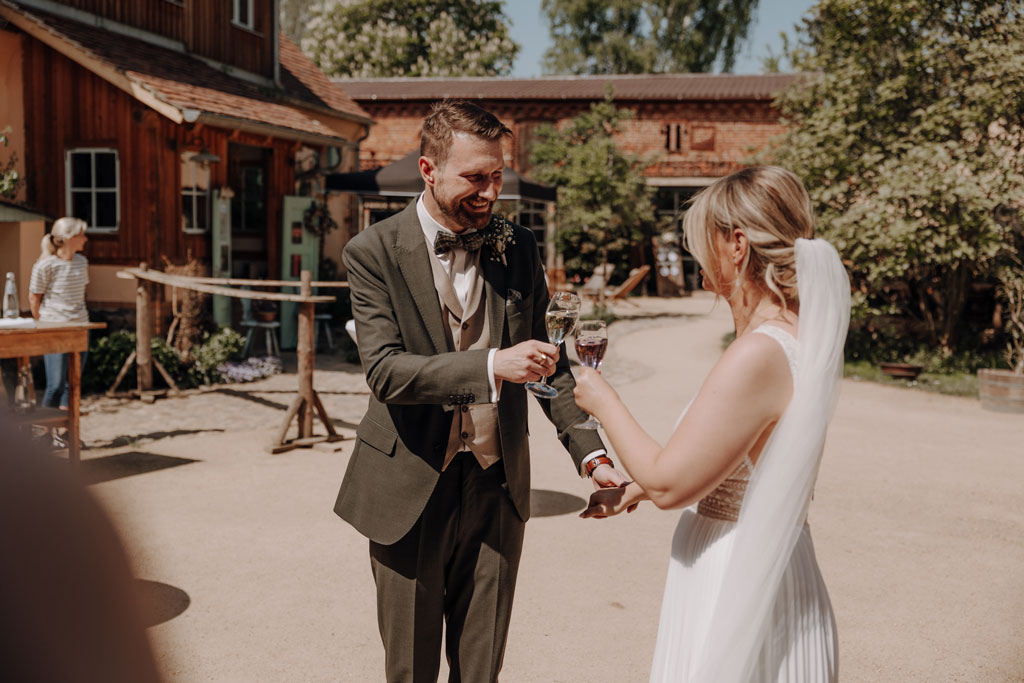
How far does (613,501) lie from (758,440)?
59 centimetres

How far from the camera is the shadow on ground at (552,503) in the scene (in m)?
6.48

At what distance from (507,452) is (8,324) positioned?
190 inches

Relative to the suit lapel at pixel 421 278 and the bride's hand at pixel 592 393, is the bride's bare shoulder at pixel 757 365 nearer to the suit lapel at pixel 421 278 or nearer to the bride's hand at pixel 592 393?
the bride's hand at pixel 592 393

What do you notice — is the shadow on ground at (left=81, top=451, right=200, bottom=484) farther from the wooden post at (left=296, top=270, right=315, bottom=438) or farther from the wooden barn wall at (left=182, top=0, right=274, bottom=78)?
the wooden barn wall at (left=182, top=0, right=274, bottom=78)

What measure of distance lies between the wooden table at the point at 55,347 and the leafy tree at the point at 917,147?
10.9 metres

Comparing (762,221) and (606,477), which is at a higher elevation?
(762,221)

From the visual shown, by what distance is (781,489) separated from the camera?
2188 mm

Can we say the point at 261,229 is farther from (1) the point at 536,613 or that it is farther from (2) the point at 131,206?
(1) the point at 536,613

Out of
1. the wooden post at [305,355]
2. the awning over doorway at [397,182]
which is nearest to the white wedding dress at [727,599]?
the wooden post at [305,355]

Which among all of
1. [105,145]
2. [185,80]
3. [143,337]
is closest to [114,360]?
[143,337]

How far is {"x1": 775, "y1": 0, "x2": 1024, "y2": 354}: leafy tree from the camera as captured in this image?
13164mm

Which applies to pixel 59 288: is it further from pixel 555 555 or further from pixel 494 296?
pixel 494 296

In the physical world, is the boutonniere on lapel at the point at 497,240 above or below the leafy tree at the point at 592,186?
below

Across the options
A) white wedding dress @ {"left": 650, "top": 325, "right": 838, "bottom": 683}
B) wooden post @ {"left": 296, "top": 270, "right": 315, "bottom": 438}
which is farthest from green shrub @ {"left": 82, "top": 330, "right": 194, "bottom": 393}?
white wedding dress @ {"left": 650, "top": 325, "right": 838, "bottom": 683}
